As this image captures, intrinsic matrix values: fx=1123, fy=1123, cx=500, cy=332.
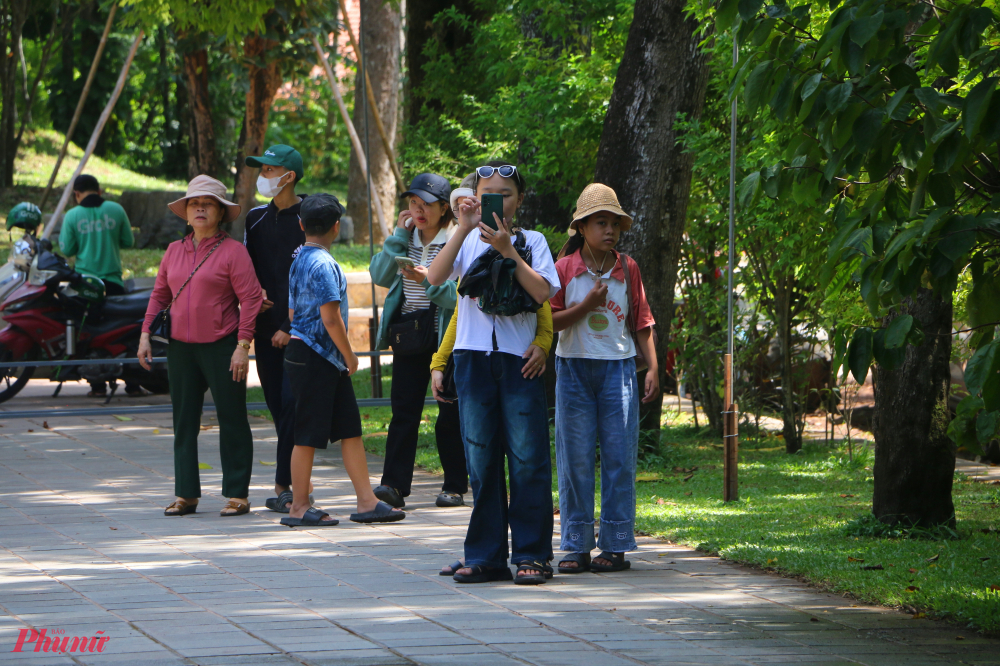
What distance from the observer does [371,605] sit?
4.77 m

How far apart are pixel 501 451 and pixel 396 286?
2046 mm

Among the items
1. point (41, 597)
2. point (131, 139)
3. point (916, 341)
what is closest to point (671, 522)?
point (916, 341)

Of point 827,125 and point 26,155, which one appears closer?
point 827,125

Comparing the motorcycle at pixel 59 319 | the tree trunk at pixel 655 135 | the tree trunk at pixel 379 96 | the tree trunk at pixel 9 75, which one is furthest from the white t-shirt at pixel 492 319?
the tree trunk at pixel 9 75

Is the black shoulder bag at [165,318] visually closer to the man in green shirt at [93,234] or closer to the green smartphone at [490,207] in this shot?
the green smartphone at [490,207]

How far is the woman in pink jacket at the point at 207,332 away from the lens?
6594 millimetres

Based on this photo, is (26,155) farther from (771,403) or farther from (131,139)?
(771,403)

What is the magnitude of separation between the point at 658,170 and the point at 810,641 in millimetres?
4956

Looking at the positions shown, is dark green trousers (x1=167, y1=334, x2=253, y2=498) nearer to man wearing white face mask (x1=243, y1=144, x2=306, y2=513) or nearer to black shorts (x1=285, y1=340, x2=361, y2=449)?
man wearing white face mask (x1=243, y1=144, x2=306, y2=513)

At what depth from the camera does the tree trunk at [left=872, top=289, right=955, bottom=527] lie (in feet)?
20.3

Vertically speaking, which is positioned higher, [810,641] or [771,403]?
[771,403]

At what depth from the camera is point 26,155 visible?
3017 cm

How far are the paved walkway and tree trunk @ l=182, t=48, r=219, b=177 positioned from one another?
13.4 metres

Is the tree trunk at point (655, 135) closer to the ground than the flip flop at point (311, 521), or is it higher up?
higher up
